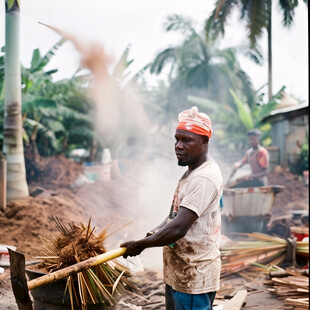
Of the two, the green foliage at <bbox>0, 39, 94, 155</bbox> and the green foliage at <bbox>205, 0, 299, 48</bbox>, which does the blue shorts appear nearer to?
the green foliage at <bbox>0, 39, 94, 155</bbox>

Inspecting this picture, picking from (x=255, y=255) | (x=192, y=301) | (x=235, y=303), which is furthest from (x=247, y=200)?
(x=192, y=301)

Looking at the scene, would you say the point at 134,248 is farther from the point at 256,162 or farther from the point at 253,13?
the point at 253,13

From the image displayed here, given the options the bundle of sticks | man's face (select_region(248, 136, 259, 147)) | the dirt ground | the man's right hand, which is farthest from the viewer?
man's face (select_region(248, 136, 259, 147))

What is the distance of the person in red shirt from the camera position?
845 cm

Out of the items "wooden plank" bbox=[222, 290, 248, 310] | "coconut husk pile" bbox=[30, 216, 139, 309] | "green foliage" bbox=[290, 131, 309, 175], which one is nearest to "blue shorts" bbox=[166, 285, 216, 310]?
"coconut husk pile" bbox=[30, 216, 139, 309]

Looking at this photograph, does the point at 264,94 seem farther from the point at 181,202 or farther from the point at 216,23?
the point at 181,202

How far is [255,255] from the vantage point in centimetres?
595

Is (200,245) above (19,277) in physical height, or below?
above

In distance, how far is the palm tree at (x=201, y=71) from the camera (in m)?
29.4

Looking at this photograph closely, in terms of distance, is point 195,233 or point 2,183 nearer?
point 195,233

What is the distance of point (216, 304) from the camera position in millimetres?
4414

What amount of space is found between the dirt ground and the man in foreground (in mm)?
925

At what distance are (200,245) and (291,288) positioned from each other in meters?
2.63

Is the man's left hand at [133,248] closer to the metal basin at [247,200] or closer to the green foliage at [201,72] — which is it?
the metal basin at [247,200]
